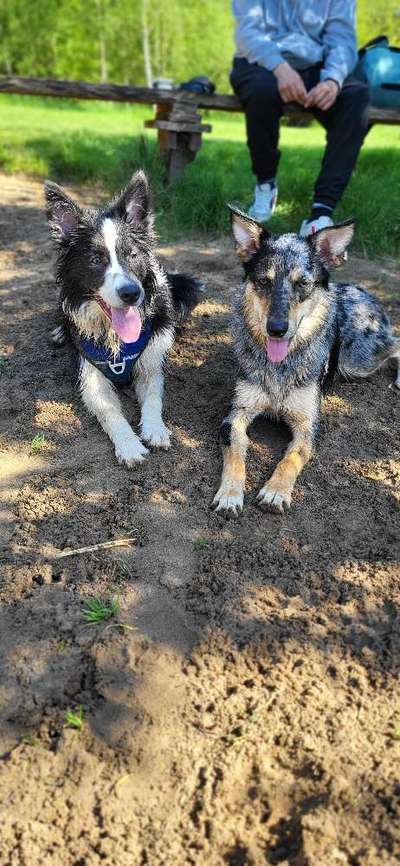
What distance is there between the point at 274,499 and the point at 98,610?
1112 mm

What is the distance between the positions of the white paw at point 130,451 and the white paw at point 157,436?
9cm

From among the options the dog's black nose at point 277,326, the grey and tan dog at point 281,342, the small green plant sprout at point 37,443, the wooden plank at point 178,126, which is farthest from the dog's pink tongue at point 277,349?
the wooden plank at point 178,126

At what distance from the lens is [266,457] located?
3.82 m

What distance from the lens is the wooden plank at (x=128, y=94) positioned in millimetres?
7230

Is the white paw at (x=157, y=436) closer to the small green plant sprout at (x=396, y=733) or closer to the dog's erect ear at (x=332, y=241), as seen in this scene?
the dog's erect ear at (x=332, y=241)

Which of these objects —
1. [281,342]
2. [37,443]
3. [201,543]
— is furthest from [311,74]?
[201,543]

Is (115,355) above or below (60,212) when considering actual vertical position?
below

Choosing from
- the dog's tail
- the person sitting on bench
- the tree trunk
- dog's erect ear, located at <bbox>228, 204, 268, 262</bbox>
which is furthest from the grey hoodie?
the tree trunk

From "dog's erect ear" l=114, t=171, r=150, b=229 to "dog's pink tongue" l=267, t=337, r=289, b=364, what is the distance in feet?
3.65

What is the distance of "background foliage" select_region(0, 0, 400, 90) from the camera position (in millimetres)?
38219

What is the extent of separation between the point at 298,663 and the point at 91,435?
2.03 m

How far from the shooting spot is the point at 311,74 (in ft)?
20.1

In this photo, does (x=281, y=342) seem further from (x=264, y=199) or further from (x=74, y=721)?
(x=264, y=199)

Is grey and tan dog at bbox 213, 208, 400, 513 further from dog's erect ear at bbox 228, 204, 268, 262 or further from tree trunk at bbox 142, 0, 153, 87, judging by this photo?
tree trunk at bbox 142, 0, 153, 87
